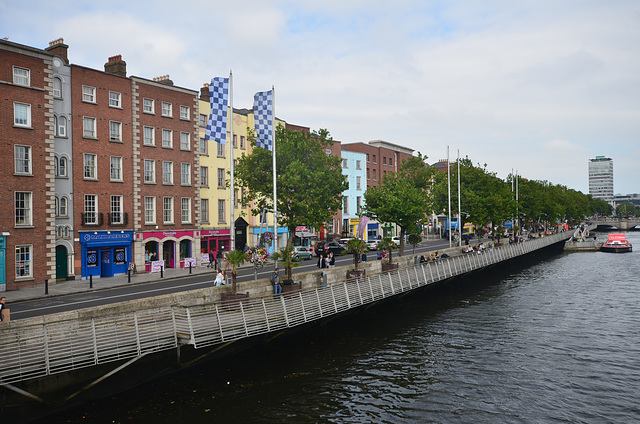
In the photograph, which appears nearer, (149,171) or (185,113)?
(149,171)

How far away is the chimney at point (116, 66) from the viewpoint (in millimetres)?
45534

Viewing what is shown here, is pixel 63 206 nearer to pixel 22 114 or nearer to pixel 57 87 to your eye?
pixel 22 114

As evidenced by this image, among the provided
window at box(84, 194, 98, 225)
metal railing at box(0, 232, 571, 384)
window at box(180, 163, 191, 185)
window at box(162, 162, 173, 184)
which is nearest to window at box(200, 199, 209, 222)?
window at box(180, 163, 191, 185)

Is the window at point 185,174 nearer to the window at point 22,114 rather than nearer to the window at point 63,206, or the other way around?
the window at point 63,206

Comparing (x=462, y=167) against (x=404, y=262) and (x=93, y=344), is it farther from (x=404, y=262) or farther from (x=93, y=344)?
(x=93, y=344)

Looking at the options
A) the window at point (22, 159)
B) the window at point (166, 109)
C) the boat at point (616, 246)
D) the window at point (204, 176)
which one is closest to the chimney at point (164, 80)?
the window at point (166, 109)

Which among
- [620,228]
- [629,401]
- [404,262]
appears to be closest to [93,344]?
[629,401]

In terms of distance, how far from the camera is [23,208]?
36719mm

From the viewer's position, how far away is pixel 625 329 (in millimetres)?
31172

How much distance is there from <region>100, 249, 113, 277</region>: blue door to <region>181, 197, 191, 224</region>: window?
347 inches

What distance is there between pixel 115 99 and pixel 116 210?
993cm

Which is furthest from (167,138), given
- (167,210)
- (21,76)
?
(21,76)

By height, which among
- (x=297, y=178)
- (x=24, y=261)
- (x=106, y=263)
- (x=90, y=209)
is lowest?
(x=106, y=263)

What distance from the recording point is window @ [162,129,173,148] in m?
48.9
